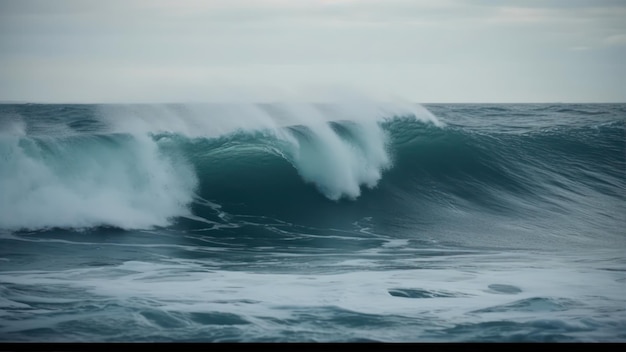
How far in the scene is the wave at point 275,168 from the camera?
833cm

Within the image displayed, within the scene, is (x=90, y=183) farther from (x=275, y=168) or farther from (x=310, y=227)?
(x=310, y=227)

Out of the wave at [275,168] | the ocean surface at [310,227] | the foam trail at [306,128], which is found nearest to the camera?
the ocean surface at [310,227]

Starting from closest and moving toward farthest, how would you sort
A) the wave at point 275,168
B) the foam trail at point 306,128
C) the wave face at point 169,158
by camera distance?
the wave face at point 169,158, the wave at point 275,168, the foam trail at point 306,128

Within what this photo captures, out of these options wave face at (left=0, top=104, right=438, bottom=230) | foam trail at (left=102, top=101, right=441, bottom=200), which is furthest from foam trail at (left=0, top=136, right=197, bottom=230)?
foam trail at (left=102, top=101, right=441, bottom=200)

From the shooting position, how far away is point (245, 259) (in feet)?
21.5

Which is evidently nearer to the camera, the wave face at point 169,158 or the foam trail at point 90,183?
the foam trail at point 90,183

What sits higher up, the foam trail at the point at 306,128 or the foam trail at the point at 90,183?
the foam trail at the point at 306,128

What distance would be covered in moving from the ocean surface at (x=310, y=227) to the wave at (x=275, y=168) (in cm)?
3

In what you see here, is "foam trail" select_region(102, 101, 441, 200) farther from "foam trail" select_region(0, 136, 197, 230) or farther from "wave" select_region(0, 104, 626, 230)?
"foam trail" select_region(0, 136, 197, 230)

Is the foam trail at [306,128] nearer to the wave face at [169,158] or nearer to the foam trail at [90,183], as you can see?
the wave face at [169,158]

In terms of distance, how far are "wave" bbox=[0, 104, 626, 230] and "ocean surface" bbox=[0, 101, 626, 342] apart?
0.03m

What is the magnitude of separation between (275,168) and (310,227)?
180cm

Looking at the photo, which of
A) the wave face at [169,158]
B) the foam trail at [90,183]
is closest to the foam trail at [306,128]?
the wave face at [169,158]

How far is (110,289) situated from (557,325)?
120 inches
